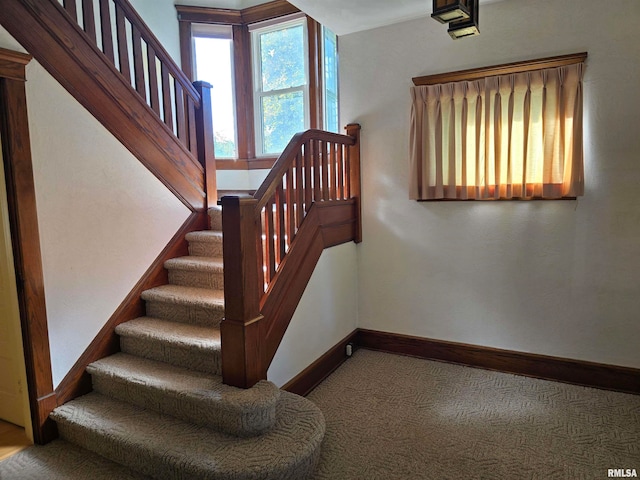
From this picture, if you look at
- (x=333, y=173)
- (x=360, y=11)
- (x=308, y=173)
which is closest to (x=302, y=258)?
(x=308, y=173)

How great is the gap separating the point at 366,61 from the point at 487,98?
3.56 ft

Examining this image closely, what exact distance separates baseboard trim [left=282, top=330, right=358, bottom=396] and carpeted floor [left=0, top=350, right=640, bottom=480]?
7 cm

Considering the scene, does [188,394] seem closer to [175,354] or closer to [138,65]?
[175,354]

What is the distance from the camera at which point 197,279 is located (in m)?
3.00

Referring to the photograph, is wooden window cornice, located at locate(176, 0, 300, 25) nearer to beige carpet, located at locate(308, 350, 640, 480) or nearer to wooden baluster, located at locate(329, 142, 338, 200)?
wooden baluster, located at locate(329, 142, 338, 200)

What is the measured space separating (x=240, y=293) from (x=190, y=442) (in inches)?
29.9

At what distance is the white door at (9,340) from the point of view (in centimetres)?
217

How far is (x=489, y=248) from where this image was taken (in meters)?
3.12

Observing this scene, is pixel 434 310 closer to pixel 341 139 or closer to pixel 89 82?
pixel 341 139

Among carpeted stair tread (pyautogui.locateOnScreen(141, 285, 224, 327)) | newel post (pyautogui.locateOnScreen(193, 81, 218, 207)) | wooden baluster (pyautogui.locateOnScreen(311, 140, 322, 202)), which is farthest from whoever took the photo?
newel post (pyautogui.locateOnScreen(193, 81, 218, 207))

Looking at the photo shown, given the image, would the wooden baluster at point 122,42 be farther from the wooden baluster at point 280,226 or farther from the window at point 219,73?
the window at point 219,73

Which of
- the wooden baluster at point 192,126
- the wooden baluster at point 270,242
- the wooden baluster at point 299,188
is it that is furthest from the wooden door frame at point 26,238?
the wooden baluster at point 299,188

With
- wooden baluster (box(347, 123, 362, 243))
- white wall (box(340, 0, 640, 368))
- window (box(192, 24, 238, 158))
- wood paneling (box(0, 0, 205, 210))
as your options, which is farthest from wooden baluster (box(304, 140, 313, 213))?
window (box(192, 24, 238, 158))

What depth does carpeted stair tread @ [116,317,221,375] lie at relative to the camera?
2.37 meters
